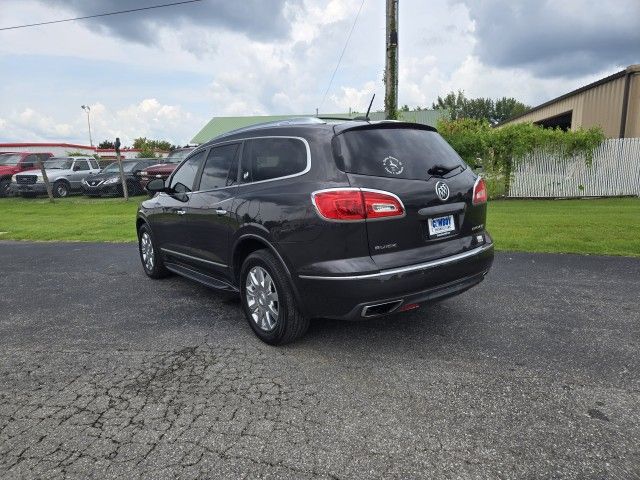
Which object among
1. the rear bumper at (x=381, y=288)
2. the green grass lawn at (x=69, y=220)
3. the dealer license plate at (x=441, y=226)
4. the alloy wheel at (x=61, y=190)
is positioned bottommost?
the green grass lawn at (x=69, y=220)

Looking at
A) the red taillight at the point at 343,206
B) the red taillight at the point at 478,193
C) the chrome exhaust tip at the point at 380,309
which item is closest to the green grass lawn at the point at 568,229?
the red taillight at the point at 478,193

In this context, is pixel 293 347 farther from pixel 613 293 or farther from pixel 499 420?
pixel 613 293

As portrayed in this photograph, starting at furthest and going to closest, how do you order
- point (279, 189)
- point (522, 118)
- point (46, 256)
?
point (522, 118) < point (46, 256) < point (279, 189)

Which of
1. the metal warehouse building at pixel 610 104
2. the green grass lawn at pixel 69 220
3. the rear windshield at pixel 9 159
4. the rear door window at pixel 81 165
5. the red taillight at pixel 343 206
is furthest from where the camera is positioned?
the rear windshield at pixel 9 159

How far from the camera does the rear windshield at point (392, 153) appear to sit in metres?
3.39

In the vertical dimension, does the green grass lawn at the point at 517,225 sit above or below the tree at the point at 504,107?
below

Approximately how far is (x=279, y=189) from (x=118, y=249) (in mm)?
6008

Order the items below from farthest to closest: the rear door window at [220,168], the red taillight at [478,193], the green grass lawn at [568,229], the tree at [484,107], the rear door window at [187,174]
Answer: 1. the tree at [484,107]
2. the green grass lawn at [568,229]
3. the rear door window at [187,174]
4. the rear door window at [220,168]
5. the red taillight at [478,193]

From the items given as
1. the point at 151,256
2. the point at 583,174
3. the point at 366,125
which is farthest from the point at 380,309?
the point at 583,174

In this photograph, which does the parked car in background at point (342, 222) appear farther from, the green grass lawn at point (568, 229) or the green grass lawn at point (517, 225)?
the green grass lawn at point (517, 225)

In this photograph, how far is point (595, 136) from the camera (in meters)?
15.5

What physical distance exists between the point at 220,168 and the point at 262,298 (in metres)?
1.48

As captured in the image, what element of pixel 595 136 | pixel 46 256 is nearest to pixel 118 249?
pixel 46 256

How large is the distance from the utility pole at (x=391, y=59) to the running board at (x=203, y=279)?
7961 mm
